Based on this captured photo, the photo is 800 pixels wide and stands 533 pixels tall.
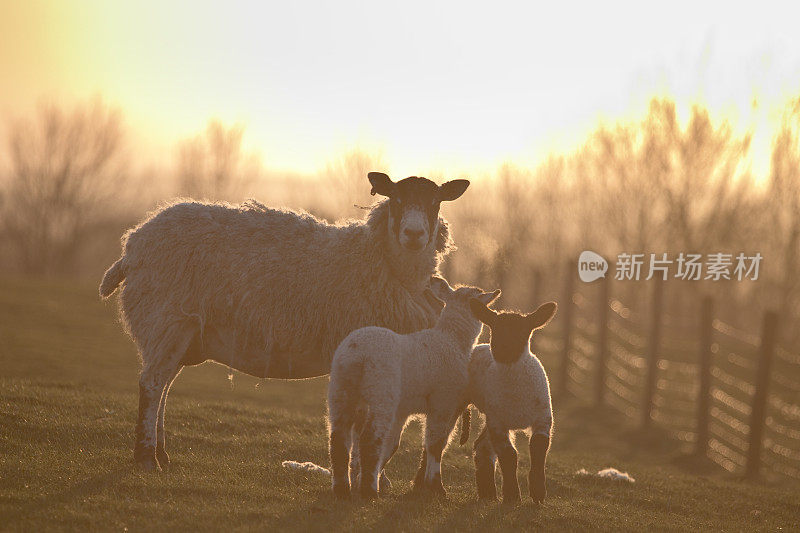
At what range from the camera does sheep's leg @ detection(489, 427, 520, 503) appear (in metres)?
6.38

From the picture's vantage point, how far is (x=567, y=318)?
18547 mm

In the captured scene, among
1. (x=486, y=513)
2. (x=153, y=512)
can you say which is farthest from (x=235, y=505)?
(x=486, y=513)

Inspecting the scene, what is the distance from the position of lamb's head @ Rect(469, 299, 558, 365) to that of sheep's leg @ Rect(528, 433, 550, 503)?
623 mm

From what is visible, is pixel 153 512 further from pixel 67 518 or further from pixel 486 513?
pixel 486 513

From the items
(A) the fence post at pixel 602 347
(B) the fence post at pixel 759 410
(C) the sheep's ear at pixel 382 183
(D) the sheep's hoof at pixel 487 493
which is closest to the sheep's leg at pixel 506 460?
(D) the sheep's hoof at pixel 487 493

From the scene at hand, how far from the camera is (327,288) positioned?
301 inches

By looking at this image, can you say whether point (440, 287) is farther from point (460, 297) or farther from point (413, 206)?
point (413, 206)

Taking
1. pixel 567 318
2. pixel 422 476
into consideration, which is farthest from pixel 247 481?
pixel 567 318

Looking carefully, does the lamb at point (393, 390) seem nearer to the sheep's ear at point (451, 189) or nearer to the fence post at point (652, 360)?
the sheep's ear at point (451, 189)

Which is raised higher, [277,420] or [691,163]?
[691,163]

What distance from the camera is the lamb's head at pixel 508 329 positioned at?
20.6 ft

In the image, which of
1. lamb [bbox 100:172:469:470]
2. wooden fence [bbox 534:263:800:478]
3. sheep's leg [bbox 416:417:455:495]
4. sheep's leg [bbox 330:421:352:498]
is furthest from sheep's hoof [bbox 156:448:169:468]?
wooden fence [bbox 534:263:800:478]

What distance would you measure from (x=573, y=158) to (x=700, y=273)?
8773mm

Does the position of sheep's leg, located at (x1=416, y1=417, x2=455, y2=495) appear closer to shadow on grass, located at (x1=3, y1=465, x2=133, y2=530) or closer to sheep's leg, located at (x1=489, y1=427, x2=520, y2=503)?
sheep's leg, located at (x1=489, y1=427, x2=520, y2=503)
